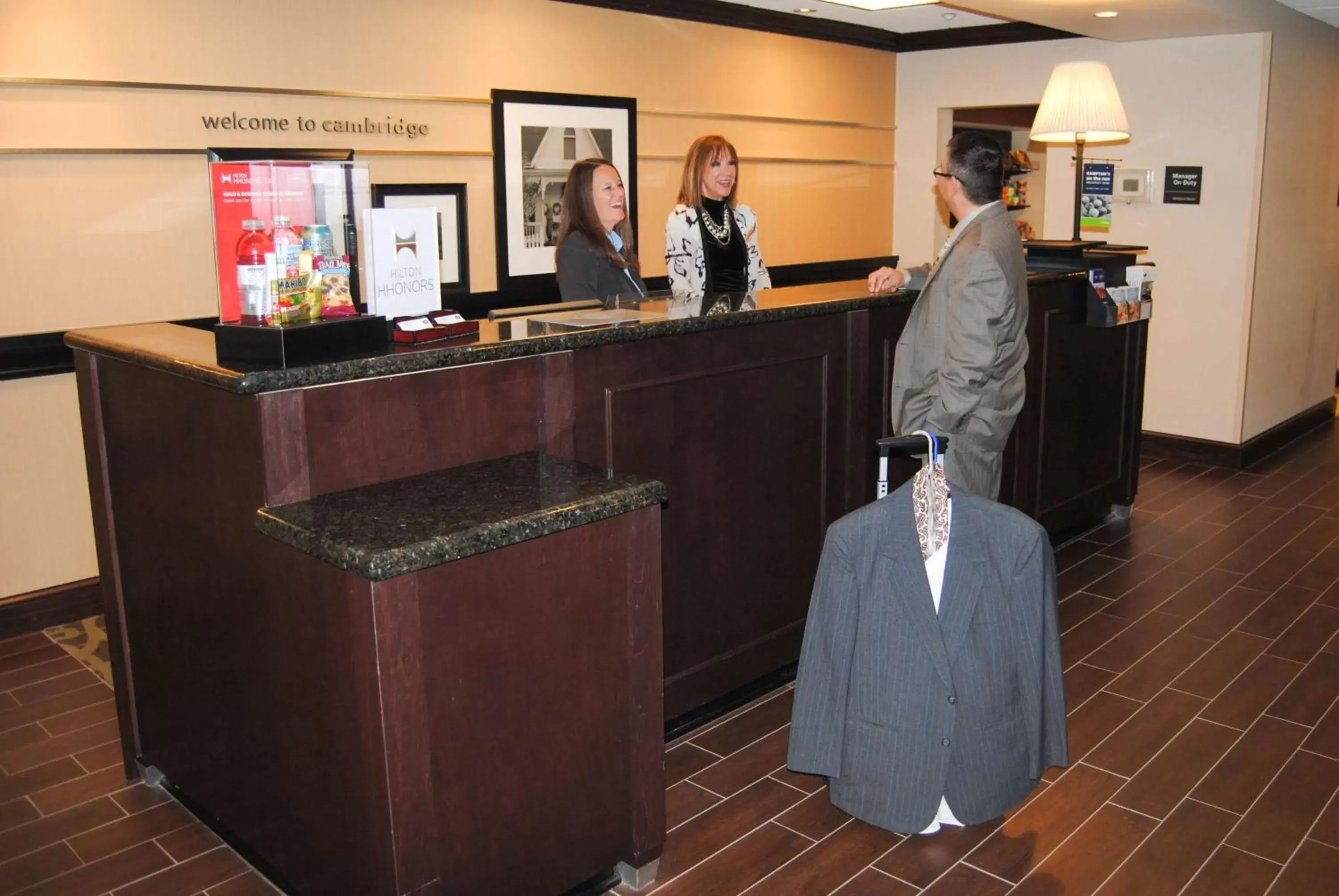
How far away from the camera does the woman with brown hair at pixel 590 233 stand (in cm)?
420

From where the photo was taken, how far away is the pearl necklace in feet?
15.5

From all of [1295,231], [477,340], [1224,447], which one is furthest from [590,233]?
[1295,231]

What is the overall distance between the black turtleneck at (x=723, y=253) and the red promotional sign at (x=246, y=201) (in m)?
2.44

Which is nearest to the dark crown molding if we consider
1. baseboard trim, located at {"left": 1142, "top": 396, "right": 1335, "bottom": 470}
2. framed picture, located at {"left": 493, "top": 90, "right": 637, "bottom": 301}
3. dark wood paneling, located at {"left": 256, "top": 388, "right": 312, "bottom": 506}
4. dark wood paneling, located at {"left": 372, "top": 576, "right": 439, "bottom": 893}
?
framed picture, located at {"left": 493, "top": 90, "right": 637, "bottom": 301}

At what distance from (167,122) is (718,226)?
2246 millimetres

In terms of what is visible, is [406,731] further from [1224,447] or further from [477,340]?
[1224,447]

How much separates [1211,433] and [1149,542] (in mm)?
2002

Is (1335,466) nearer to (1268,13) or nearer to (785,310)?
(1268,13)

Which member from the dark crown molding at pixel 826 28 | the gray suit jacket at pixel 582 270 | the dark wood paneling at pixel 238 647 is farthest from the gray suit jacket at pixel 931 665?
the dark crown molding at pixel 826 28

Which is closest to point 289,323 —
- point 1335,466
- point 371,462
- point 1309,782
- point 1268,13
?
point 371,462

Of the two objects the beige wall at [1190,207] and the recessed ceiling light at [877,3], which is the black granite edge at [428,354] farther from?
the beige wall at [1190,207]

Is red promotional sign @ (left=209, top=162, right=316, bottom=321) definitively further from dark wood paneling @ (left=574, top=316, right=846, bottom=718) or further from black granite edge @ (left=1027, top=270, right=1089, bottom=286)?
black granite edge @ (left=1027, top=270, right=1089, bottom=286)

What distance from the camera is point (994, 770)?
9.41 ft

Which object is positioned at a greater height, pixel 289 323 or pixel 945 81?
pixel 945 81
